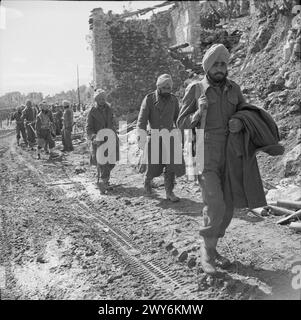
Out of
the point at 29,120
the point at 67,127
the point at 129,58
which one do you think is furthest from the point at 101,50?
the point at 29,120

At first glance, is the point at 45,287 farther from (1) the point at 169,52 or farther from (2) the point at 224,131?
(1) the point at 169,52

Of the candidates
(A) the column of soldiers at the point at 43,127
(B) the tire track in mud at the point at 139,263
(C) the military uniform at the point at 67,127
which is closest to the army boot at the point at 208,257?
(B) the tire track in mud at the point at 139,263

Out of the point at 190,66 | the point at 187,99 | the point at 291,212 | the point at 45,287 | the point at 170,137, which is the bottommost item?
the point at 45,287

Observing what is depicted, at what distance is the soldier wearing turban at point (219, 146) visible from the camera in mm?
3957

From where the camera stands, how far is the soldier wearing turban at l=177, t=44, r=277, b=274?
156 inches

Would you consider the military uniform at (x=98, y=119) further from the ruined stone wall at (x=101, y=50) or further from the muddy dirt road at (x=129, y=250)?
the ruined stone wall at (x=101, y=50)

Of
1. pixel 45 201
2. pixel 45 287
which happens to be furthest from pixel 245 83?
pixel 45 287

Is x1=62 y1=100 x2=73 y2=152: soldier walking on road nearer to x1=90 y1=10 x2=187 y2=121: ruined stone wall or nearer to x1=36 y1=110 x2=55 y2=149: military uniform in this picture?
x1=36 y1=110 x2=55 y2=149: military uniform

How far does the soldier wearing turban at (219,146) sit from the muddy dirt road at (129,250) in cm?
42

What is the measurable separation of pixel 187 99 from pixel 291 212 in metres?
2.22

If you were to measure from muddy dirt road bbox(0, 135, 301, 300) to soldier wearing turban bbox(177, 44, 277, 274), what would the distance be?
1.37 ft

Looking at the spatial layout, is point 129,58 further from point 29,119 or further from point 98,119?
point 98,119

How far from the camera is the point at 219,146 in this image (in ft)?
13.2

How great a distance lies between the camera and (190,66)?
51.5ft
